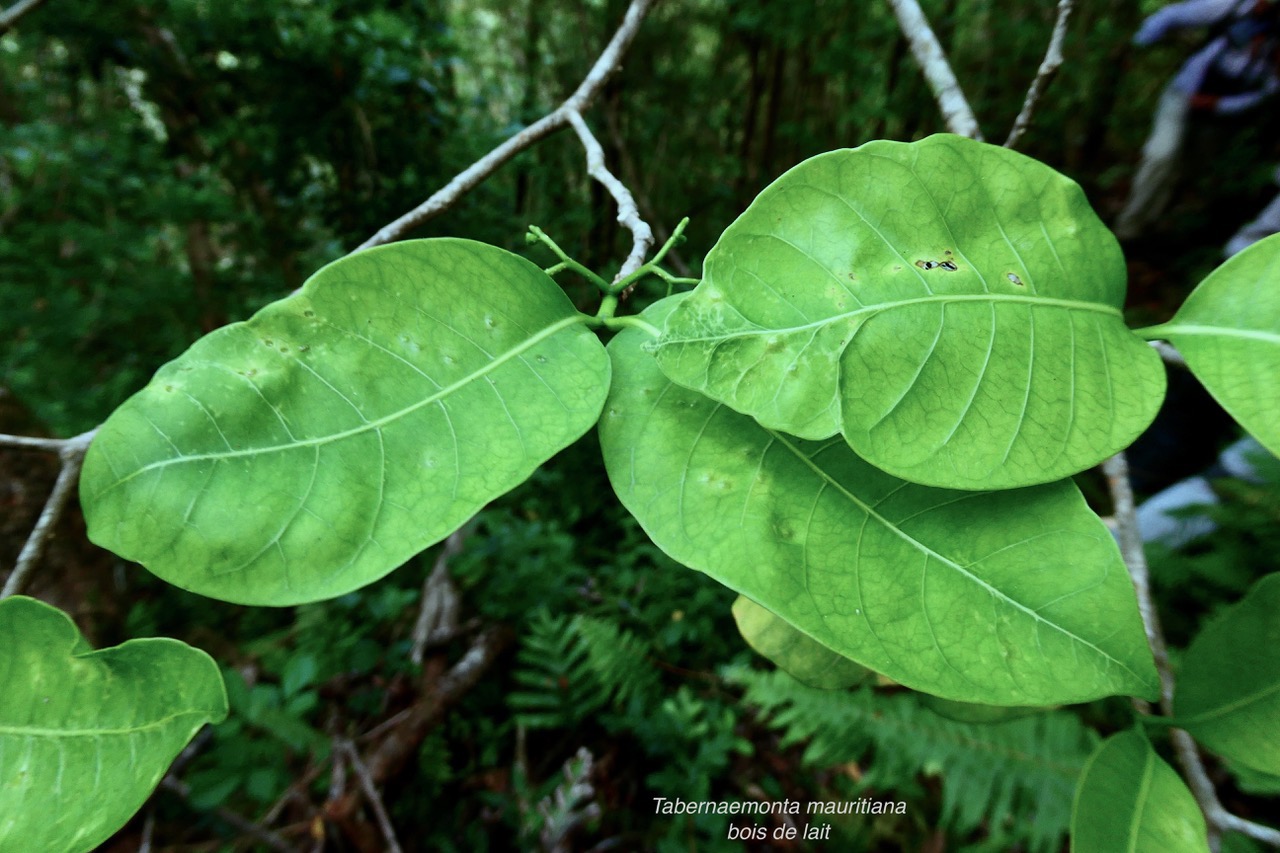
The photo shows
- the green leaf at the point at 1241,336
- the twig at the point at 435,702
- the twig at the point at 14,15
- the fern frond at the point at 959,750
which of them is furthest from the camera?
the twig at the point at 435,702

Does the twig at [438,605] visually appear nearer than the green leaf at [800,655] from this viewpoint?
No

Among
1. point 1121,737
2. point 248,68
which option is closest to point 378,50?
point 248,68

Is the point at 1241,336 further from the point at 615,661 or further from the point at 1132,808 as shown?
the point at 615,661

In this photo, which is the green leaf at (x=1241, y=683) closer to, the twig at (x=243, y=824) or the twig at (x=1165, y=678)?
the twig at (x=1165, y=678)

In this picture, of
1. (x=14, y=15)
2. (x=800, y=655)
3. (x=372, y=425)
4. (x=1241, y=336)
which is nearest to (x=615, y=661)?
(x=800, y=655)

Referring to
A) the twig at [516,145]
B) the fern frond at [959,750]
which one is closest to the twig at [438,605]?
the fern frond at [959,750]
